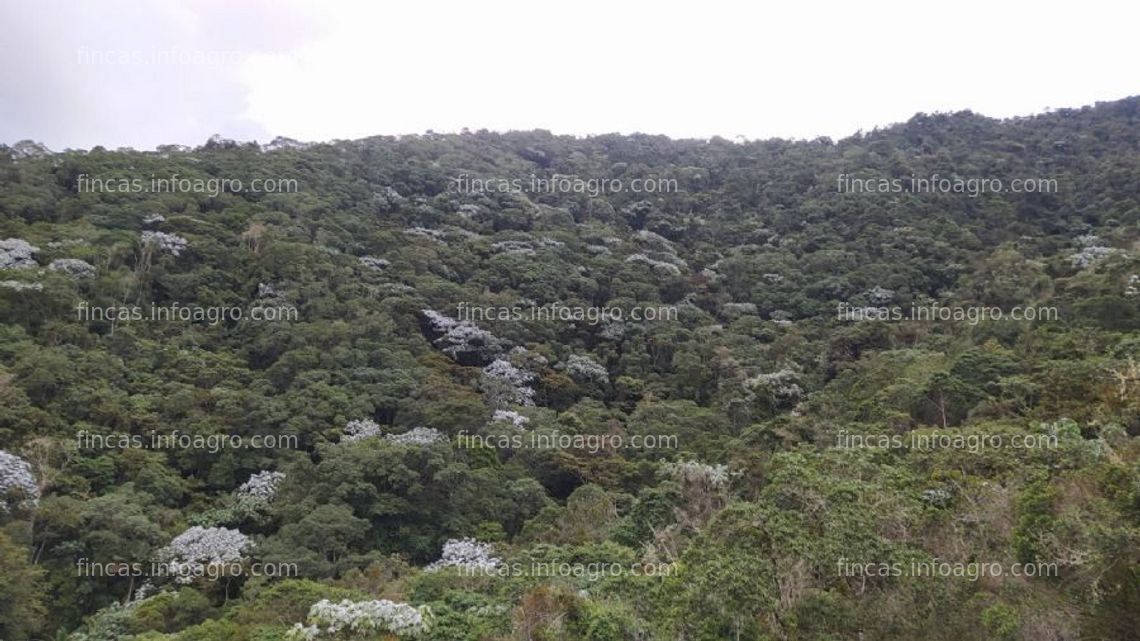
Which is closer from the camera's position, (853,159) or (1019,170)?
(1019,170)

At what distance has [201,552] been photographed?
16.2 m

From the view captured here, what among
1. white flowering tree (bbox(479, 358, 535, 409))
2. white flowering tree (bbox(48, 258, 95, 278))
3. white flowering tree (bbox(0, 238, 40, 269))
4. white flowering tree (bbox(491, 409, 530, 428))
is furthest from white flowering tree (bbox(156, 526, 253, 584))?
white flowering tree (bbox(0, 238, 40, 269))

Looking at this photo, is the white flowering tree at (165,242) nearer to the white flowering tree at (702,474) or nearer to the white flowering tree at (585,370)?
the white flowering tree at (585,370)

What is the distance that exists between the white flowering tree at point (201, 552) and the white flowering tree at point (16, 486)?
273cm

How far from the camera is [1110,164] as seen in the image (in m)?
45.4

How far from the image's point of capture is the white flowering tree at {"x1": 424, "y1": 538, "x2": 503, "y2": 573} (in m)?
15.4

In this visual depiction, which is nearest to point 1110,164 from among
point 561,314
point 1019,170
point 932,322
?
point 1019,170

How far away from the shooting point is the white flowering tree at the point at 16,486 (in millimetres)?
15812

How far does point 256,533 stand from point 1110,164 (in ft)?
157

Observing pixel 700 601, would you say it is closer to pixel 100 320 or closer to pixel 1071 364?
pixel 1071 364

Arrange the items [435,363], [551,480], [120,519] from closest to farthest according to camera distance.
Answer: [120,519] < [551,480] < [435,363]

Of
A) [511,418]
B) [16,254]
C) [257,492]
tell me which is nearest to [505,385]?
[511,418]

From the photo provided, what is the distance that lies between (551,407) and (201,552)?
1369 centimetres

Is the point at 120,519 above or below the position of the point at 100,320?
below
